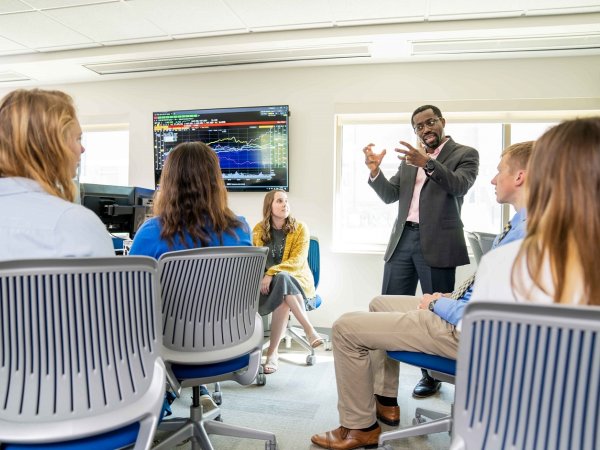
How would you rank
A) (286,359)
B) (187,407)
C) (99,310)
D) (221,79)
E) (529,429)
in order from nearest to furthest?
(529,429), (99,310), (187,407), (286,359), (221,79)

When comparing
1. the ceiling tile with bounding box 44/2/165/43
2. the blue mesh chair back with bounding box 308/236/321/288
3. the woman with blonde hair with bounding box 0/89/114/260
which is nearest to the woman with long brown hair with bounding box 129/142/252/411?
the woman with blonde hair with bounding box 0/89/114/260

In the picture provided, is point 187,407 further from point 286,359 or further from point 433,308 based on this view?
point 433,308

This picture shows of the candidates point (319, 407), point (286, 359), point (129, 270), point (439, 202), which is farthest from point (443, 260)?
point (129, 270)

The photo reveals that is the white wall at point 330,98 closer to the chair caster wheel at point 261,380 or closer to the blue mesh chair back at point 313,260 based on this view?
the blue mesh chair back at point 313,260

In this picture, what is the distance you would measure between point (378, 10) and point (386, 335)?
2347mm

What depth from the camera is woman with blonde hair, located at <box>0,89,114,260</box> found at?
36.9 inches

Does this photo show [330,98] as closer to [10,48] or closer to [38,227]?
[10,48]

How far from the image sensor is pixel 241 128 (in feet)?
12.8

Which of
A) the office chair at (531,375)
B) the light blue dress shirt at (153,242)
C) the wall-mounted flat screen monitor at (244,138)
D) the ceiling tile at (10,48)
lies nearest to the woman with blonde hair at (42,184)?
the light blue dress shirt at (153,242)

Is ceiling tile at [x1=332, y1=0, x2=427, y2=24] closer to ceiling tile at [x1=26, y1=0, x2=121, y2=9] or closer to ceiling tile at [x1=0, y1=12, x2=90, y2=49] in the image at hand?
ceiling tile at [x1=26, y1=0, x2=121, y2=9]

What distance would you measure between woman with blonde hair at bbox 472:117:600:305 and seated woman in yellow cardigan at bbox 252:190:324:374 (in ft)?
6.85

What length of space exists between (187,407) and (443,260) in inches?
62.8

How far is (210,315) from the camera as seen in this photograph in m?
1.44

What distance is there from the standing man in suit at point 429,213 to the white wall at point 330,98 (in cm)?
130
